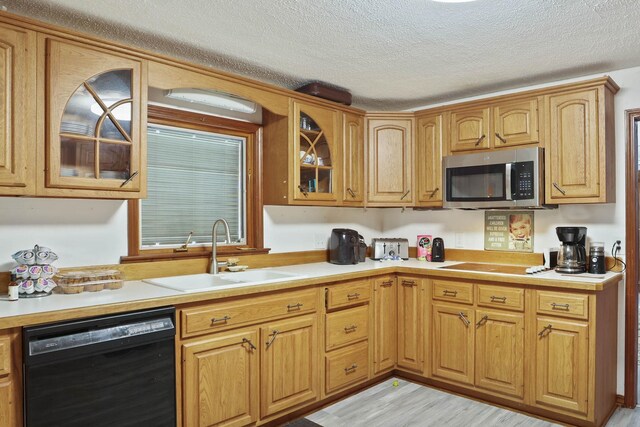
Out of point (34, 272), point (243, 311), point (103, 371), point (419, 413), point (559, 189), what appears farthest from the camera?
point (559, 189)

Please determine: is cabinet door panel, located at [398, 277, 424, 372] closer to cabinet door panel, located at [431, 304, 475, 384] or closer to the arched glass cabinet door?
cabinet door panel, located at [431, 304, 475, 384]

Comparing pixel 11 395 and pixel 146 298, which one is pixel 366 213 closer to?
pixel 146 298

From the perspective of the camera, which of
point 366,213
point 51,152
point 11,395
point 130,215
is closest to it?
point 11,395

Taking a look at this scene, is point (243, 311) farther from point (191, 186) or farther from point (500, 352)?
point (500, 352)

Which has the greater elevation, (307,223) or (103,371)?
(307,223)

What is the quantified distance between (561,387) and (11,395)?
111 inches

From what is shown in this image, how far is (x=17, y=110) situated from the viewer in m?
1.97

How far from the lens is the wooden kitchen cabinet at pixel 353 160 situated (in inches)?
138

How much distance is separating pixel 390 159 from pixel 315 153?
731mm

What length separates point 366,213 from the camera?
4180mm

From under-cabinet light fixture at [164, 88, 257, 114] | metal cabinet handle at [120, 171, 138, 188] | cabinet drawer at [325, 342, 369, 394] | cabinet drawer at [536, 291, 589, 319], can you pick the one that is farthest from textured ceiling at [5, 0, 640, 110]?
cabinet drawer at [325, 342, 369, 394]

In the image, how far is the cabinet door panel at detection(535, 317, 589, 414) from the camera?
2615 mm

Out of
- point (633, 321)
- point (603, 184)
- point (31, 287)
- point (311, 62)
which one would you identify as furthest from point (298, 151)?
point (633, 321)

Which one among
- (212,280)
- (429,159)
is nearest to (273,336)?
(212,280)
